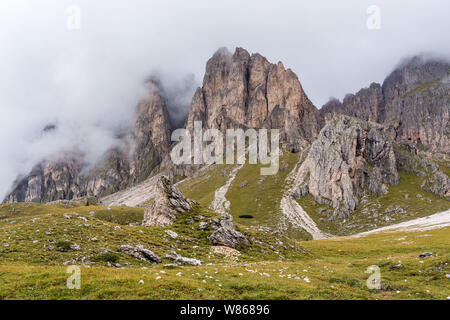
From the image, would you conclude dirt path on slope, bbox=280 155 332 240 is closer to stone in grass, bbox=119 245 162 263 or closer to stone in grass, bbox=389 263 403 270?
stone in grass, bbox=389 263 403 270

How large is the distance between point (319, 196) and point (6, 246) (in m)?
191

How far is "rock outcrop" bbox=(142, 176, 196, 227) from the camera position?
47969mm

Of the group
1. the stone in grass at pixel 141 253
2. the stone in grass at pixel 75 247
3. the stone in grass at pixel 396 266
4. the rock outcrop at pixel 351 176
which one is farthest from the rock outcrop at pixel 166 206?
the rock outcrop at pixel 351 176

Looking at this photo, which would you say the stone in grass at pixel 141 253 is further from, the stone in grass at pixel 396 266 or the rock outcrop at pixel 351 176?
the rock outcrop at pixel 351 176

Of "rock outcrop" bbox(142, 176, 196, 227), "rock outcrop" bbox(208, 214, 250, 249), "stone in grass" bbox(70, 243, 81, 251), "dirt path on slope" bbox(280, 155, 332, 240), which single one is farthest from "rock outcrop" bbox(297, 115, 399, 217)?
"stone in grass" bbox(70, 243, 81, 251)

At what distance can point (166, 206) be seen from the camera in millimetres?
49844

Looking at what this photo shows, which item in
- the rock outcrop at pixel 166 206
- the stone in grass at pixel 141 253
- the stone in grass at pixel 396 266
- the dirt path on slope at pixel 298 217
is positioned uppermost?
the rock outcrop at pixel 166 206

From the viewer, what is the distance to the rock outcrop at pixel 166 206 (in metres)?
48.0

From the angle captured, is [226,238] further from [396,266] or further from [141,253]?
[396,266]

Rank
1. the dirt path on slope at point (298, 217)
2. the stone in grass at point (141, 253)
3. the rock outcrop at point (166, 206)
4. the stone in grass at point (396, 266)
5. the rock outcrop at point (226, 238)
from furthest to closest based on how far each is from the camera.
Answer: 1. the dirt path on slope at point (298, 217)
2. the rock outcrop at point (166, 206)
3. the rock outcrop at point (226, 238)
4. the stone in grass at point (141, 253)
5. the stone in grass at point (396, 266)

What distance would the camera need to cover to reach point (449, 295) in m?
16.8

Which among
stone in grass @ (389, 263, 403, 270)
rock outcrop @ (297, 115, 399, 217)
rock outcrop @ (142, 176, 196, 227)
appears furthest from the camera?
rock outcrop @ (297, 115, 399, 217)
